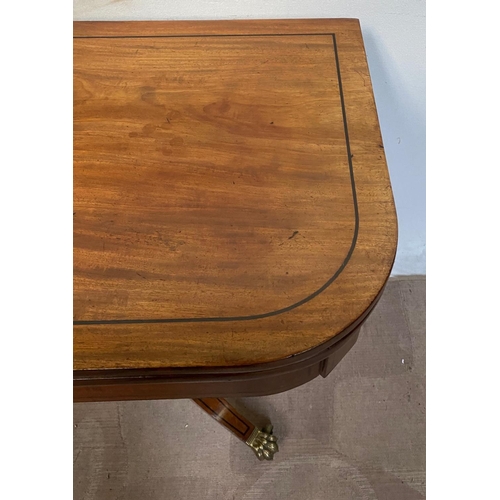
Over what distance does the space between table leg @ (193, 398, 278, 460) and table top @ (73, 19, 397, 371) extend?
0.52 metres

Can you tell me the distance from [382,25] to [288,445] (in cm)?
78

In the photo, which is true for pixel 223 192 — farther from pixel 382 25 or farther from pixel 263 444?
pixel 263 444

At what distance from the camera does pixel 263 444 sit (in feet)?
3.06

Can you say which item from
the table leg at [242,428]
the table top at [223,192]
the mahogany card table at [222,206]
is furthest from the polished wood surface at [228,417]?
the table top at [223,192]

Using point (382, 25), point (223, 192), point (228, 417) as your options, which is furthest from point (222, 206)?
point (228, 417)

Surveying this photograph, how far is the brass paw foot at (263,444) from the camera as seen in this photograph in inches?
36.6

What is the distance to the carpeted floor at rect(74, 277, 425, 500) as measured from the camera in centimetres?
92

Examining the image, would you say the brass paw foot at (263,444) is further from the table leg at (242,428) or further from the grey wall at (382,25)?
the grey wall at (382,25)

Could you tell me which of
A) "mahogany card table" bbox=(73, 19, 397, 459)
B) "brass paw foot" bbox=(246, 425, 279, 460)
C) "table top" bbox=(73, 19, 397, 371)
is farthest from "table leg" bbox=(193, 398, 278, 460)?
"table top" bbox=(73, 19, 397, 371)

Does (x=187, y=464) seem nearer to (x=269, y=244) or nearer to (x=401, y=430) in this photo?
(x=401, y=430)

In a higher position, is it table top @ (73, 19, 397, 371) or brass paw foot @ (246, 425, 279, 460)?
table top @ (73, 19, 397, 371)

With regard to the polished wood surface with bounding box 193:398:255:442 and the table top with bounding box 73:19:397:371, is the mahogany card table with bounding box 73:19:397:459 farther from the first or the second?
the polished wood surface with bounding box 193:398:255:442

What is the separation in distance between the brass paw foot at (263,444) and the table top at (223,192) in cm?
58

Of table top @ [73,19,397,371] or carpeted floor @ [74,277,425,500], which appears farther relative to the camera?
carpeted floor @ [74,277,425,500]
